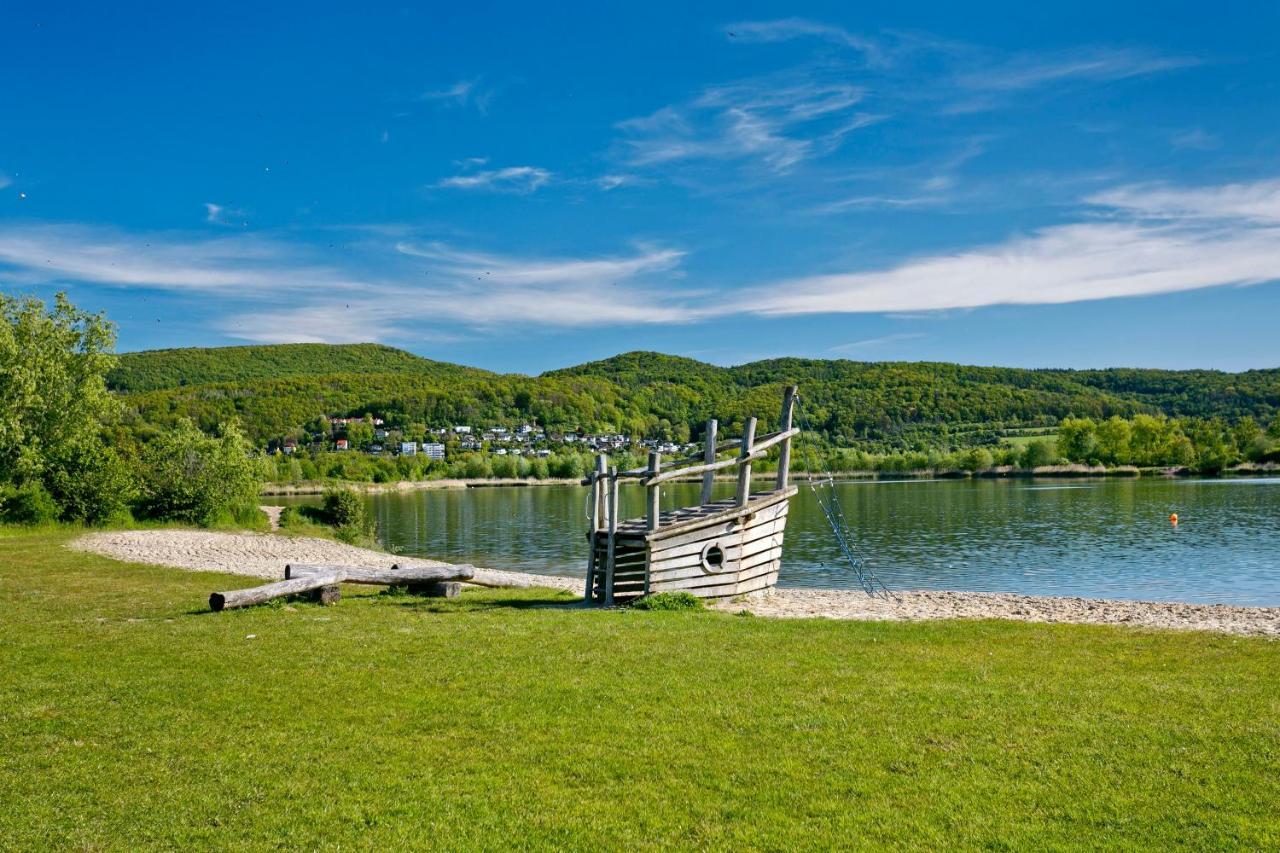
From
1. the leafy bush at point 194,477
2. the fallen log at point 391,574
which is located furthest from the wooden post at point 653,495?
the leafy bush at point 194,477

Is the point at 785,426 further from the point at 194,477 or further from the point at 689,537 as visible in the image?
the point at 194,477

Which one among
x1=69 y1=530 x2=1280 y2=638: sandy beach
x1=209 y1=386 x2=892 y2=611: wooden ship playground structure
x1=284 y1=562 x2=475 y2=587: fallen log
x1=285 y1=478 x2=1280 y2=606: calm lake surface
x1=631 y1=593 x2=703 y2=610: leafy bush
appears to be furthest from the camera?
x1=285 y1=478 x2=1280 y2=606: calm lake surface

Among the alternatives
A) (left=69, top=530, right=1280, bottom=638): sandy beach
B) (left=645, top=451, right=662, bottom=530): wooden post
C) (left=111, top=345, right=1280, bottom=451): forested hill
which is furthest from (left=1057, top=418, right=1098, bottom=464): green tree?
(left=645, top=451, right=662, bottom=530): wooden post

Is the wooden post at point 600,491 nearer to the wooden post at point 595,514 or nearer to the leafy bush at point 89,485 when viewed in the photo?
the wooden post at point 595,514

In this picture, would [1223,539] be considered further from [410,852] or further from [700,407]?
[700,407]

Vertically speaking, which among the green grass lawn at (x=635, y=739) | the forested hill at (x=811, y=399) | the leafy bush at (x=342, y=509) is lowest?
the leafy bush at (x=342, y=509)

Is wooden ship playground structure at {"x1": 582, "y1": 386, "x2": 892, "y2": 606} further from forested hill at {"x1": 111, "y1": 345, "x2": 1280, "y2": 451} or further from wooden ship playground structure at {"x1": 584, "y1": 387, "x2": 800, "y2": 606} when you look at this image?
forested hill at {"x1": 111, "y1": 345, "x2": 1280, "y2": 451}

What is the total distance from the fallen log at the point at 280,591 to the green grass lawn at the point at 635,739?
7.66ft

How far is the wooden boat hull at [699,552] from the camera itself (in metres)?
16.8

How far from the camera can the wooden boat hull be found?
1684 cm

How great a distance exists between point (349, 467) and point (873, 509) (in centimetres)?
10203

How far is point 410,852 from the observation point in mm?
5699

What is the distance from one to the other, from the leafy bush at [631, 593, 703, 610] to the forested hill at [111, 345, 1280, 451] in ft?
402

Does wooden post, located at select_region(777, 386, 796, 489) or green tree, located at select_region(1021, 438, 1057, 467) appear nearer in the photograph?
wooden post, located at select_region(777, 386, 796, 489)
